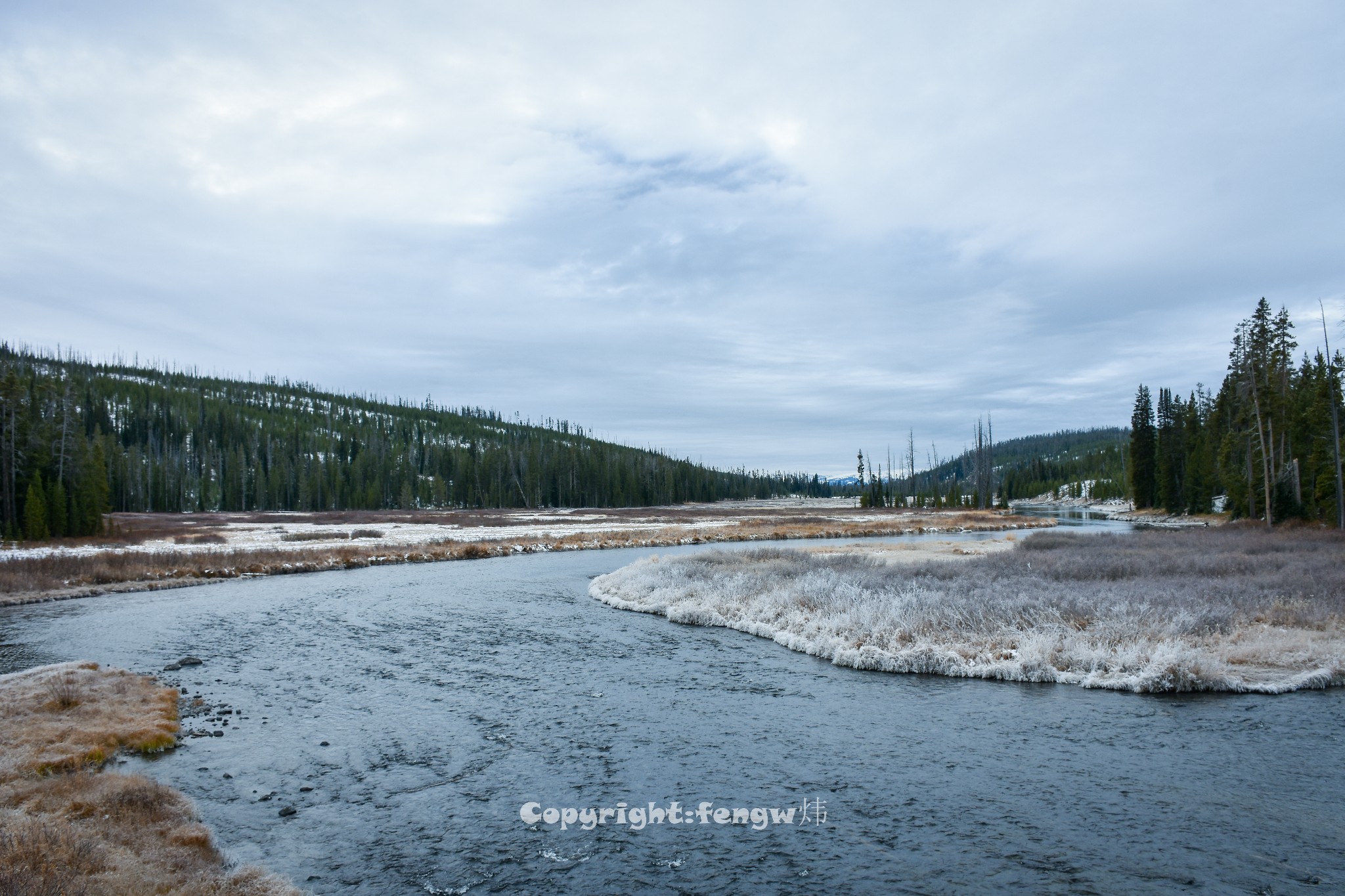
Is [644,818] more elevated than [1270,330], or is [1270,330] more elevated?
[1270,330]

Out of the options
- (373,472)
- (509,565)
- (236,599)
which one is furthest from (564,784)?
(373,472)

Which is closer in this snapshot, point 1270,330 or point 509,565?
point 509,565

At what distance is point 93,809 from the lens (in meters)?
8.13

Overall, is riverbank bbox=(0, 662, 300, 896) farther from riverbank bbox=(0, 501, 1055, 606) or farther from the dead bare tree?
the dead bare tree

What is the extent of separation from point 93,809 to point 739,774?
317 inches

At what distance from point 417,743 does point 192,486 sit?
492ft

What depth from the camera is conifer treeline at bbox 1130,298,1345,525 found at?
159ft

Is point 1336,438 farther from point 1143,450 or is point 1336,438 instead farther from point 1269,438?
point 1143,450

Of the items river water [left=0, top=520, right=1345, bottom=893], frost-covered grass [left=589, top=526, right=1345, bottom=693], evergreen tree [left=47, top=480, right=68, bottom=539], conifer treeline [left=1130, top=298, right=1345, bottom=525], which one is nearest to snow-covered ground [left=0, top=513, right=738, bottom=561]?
evergreen tree [left=47, top=480, right=68, bottom=539]

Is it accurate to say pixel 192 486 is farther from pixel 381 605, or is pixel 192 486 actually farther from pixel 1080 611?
pixel 1080 611

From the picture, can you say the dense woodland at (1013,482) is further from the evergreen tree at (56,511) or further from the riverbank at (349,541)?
the evergreen tree at (56,511)

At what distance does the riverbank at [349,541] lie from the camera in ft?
109

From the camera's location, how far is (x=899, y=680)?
15.2m

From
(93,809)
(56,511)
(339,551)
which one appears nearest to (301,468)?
(56,511)
